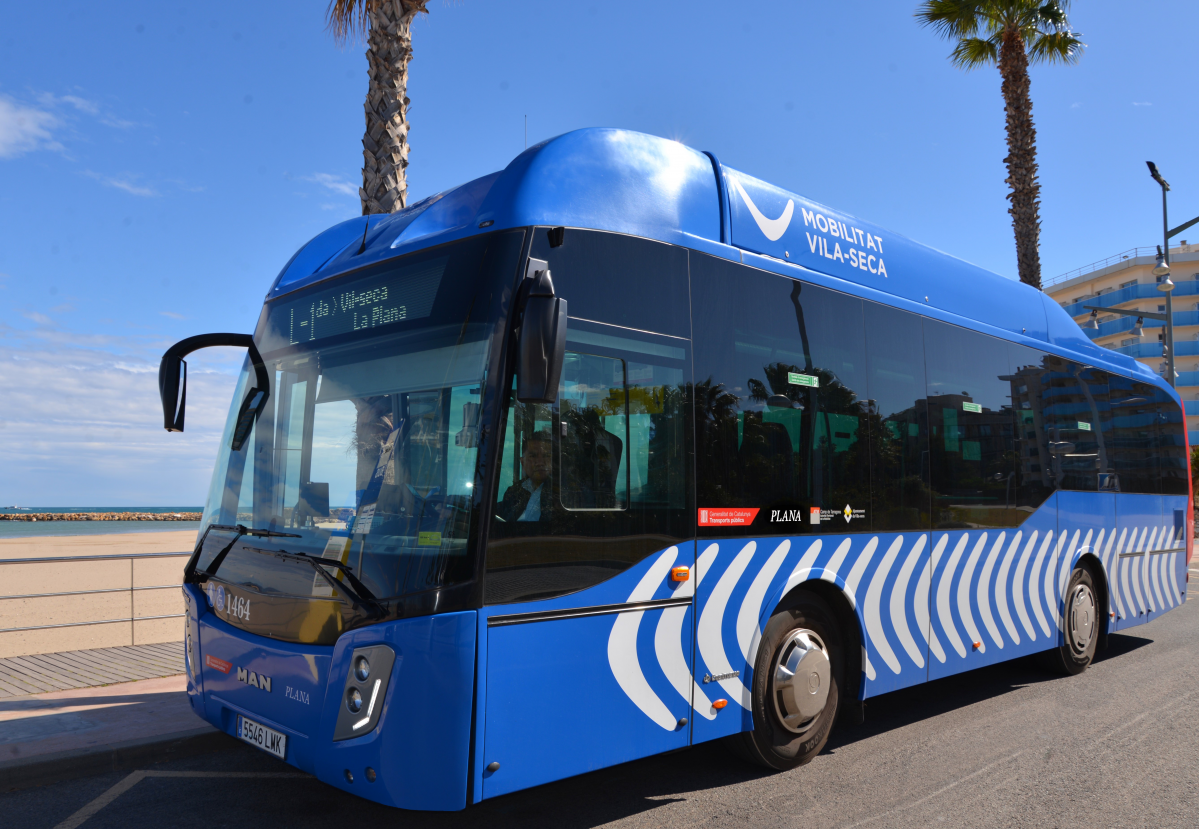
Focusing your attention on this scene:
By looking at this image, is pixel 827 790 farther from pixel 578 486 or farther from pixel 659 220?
pixel 659 220

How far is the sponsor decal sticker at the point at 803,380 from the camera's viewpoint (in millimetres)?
5439

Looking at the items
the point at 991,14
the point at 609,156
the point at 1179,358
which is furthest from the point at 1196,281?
the point at 609,156

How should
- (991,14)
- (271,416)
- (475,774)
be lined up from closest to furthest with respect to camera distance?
(475,774) → (271,416) → (991,14)

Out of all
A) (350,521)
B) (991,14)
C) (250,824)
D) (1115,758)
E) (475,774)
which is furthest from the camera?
(991,14)

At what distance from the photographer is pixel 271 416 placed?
16.1ft

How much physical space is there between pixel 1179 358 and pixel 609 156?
277 ft

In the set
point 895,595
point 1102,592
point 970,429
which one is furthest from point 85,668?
point 1102,592

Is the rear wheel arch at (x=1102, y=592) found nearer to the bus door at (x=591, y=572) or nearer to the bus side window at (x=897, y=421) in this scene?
the bus side window at (x=897, y=421)

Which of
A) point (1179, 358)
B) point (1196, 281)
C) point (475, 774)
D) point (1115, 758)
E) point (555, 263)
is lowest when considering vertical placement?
point (1115, 758)

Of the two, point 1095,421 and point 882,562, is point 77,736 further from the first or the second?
point 1095,421

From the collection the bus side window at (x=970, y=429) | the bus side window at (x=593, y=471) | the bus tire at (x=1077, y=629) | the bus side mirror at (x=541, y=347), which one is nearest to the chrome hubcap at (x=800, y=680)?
the bus side window at (x=593, y=471)

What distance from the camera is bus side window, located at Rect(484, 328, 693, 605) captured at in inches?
152

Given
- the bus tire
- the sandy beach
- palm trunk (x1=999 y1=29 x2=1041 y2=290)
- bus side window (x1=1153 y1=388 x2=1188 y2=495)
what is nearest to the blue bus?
the bus tire

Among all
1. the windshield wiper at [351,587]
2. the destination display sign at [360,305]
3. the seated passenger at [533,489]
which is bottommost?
the windshield wiper at [351,587]
